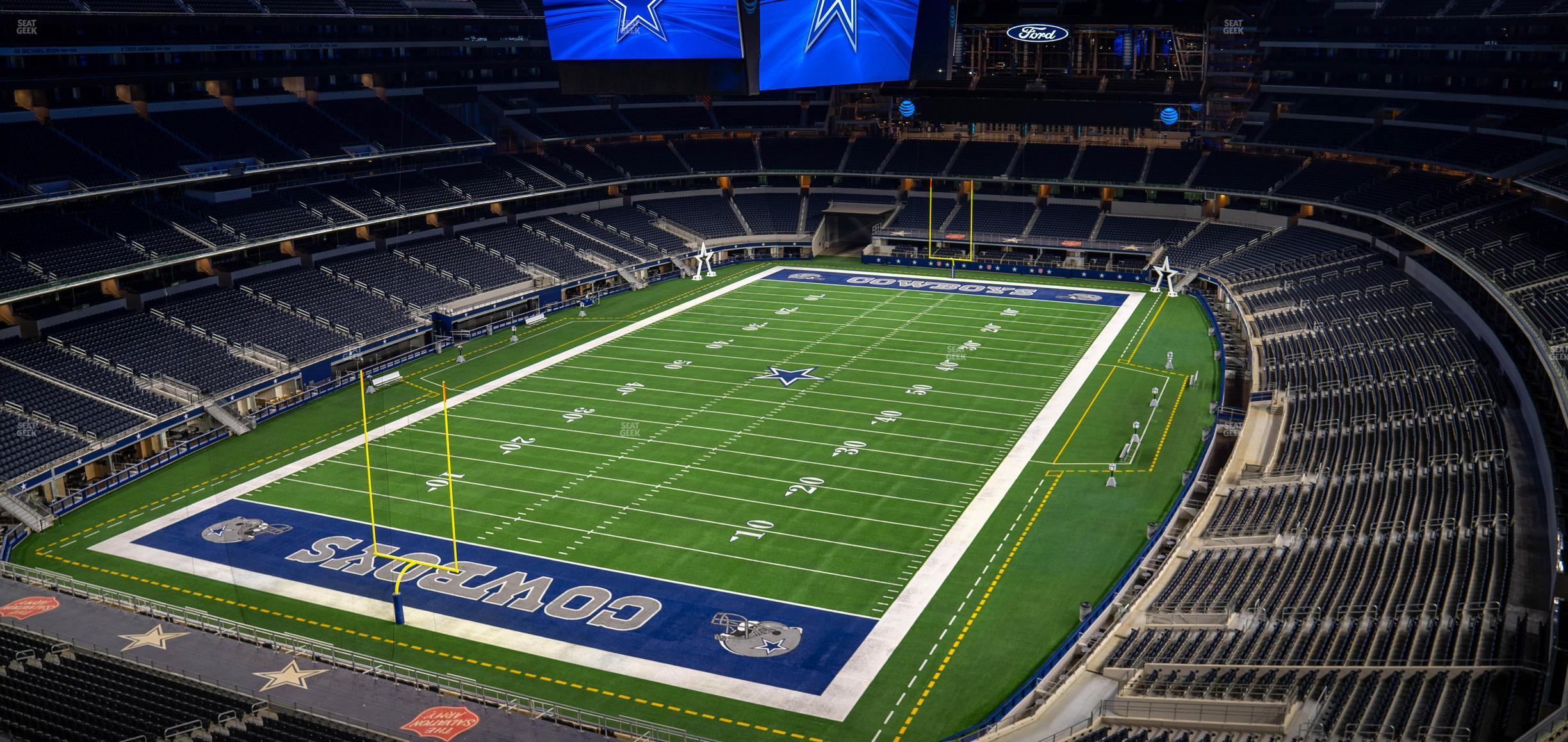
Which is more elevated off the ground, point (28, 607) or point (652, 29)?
point (652, 29)

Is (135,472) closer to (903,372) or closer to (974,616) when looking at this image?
(974,616)

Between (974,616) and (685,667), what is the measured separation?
631 cm

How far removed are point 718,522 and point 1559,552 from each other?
58.5 ft

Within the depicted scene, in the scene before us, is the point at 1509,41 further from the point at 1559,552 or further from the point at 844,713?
the point at 844,713

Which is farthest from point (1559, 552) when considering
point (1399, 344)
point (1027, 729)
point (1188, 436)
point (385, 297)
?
point (385, 297)

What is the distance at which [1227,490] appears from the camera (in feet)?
101

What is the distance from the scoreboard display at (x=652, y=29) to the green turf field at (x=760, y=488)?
11258 mm

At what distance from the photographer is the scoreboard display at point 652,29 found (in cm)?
3344

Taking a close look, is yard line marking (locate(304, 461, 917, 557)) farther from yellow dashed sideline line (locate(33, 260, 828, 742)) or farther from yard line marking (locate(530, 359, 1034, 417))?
yard line marking (locate(530, 359, 1034, 417))

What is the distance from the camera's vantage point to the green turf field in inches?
960

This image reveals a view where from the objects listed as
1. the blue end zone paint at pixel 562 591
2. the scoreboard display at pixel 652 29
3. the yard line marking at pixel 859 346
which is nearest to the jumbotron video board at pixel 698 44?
the scoreboard display at pixel 652 29

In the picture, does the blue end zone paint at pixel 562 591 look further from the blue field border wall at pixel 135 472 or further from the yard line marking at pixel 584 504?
the blue field border wall at pixel 135 472

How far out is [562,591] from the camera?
89.1 ft

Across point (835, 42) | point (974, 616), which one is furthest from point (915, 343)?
point (974, 616)
